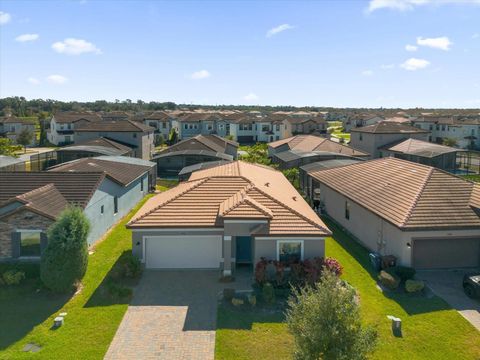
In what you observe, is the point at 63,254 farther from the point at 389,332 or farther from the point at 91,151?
the point at 91,151

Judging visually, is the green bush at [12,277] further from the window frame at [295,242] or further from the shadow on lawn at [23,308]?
the window frame at [295,242]

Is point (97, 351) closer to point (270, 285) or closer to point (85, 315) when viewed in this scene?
point (85, 315)

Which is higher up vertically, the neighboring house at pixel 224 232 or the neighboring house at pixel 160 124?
the neighboring house at pixel 160 124

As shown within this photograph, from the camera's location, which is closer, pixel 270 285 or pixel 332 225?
pixel 270 285

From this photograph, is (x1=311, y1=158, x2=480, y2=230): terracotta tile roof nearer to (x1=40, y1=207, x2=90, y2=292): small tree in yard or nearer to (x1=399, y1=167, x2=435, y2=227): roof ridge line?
(x1=399, y1=167, x2=435, y2=227): roof ridge line

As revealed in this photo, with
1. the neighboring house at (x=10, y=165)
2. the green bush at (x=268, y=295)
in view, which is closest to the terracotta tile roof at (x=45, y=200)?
the green bush at (x=268, y=295)

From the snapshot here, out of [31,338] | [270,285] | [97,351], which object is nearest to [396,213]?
[270,285]

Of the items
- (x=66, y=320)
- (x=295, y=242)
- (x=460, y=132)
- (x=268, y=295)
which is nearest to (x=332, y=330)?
(x=268, y=295)
